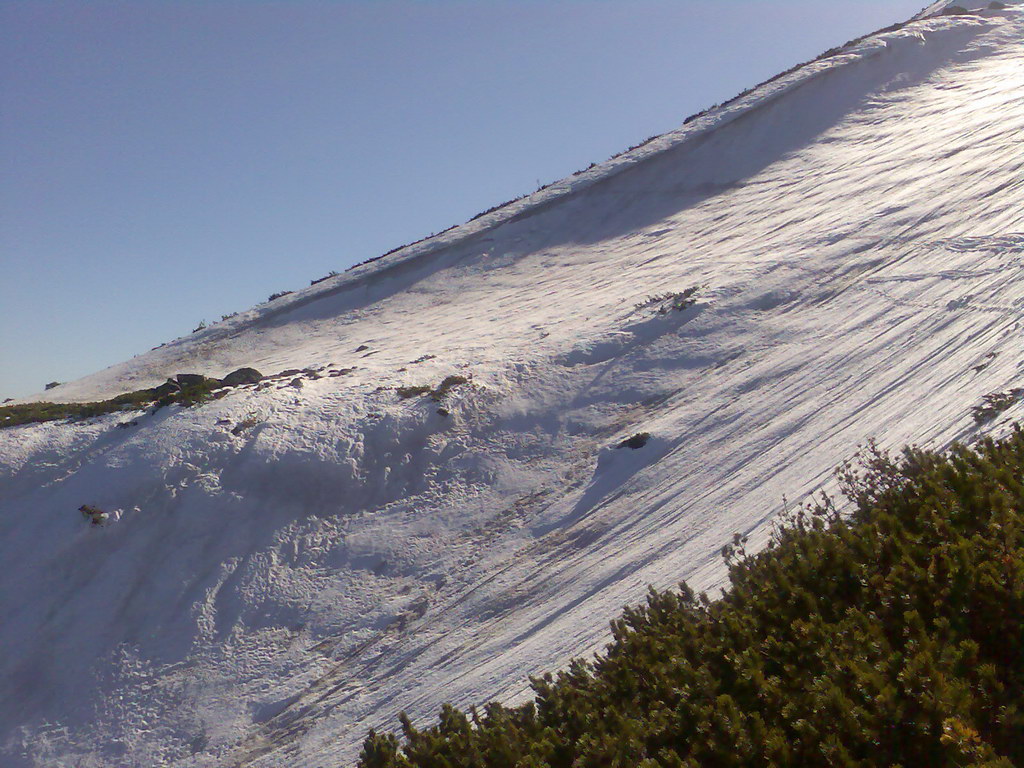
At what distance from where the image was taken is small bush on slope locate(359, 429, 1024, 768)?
3488mm

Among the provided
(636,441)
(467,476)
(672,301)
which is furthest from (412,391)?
(672,301)

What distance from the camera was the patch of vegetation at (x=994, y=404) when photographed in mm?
7547

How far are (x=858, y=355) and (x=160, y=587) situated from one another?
10263mm

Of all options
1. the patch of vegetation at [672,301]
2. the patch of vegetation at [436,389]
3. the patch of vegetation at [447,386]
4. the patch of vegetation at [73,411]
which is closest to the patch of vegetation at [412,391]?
the patch of vegetation at [436,389]

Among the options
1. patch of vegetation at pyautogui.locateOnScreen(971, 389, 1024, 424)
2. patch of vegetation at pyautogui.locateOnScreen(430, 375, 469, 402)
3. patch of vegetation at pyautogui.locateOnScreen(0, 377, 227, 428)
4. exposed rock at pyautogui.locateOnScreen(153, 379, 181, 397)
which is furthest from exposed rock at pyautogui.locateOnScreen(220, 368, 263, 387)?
patch of vegetation at pyautogui.locateOnScreen(971, 389, 1024, 424)

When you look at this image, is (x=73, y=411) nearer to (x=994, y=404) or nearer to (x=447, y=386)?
(x=447, y=386)

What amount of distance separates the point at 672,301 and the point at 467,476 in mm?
5670

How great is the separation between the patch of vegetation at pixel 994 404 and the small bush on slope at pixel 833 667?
2148 mm

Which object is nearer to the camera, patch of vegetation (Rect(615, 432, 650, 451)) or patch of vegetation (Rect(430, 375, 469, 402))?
patch of vegetation (Rect(615, 432, 650, 451))

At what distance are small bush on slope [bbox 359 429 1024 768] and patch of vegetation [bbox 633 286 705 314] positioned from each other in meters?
7.62

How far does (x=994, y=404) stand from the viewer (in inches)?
303

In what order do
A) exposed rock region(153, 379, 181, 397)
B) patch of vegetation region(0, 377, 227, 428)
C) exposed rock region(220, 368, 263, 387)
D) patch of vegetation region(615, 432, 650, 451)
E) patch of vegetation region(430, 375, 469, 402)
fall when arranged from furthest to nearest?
1. exposed rock region(220, 368, 263, 387)
2. exposed rock region(153, 379, 181, 397)
3. patch of vegetation region(0, 377, 227, 428)
4. patch of vegetation region(430, 375, 469, 402)
5. patch of vegetation region(615, 432, 650, 451)

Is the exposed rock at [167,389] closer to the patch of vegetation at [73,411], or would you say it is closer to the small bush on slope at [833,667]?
the patch of vegetation at [73,411]

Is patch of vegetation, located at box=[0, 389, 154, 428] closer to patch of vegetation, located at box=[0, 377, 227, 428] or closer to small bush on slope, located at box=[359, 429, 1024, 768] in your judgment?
patch of vegetation, located at box=[0, 377, 227, 428]
